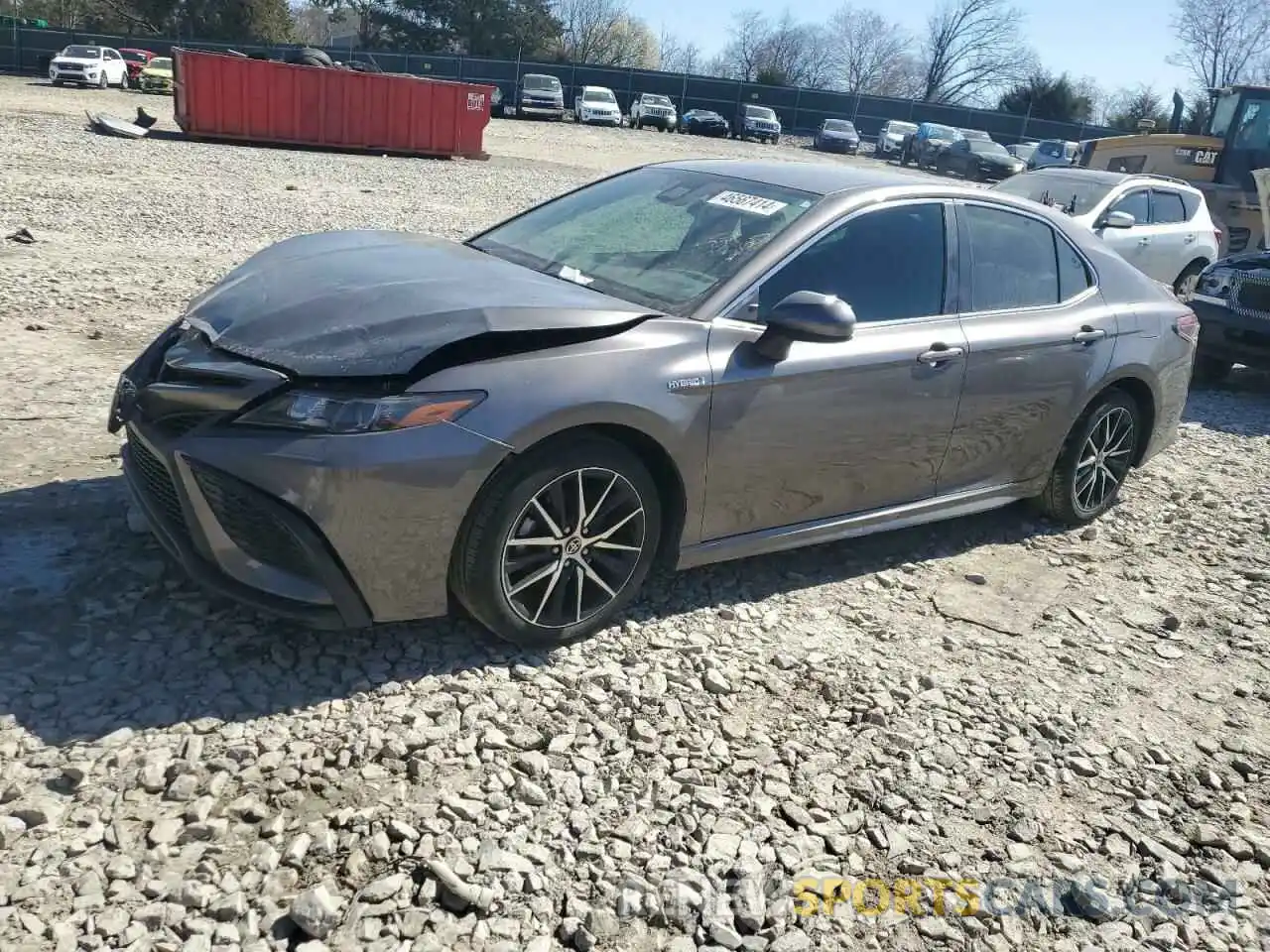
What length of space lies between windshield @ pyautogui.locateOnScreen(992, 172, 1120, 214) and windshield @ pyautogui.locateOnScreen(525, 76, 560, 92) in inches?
1327

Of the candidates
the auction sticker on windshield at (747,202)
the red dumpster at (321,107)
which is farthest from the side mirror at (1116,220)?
the red dumpster at (321,107)

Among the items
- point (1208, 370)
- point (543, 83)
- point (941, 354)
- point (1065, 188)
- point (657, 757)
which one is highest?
point (543, 83)

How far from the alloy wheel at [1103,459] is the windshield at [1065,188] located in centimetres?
669

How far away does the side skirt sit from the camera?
396 centimetres

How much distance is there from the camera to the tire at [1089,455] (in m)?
5.19

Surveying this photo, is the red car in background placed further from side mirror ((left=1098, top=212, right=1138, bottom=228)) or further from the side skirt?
the side skirt

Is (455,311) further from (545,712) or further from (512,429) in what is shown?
(545,712)

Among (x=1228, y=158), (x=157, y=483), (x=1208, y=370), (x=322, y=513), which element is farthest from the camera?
(x=1228, y=158)

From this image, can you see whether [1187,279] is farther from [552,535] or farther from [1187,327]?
[552,535]

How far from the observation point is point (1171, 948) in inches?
109

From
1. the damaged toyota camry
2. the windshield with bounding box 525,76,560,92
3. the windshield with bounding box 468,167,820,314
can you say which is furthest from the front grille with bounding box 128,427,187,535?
the windshield with bounding box 525,76,560,92

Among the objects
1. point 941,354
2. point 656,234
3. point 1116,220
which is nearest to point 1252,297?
point 1116,220

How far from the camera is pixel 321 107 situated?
Answer: 2317 cm

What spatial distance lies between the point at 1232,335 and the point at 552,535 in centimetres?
797
